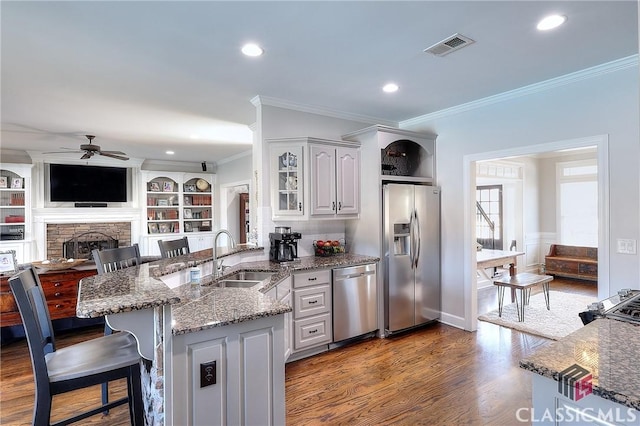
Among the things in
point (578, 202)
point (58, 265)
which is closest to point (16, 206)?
point (58, 265)

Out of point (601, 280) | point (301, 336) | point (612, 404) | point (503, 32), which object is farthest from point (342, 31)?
point (601, 280)

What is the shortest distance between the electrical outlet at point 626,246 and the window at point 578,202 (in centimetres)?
489

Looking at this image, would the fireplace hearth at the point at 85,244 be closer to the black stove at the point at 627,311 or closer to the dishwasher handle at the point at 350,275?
the dishwasher handle at the point at 350,275

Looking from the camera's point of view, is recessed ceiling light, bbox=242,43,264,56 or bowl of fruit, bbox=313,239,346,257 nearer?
recessed ceiling light, bbox=242,43,264,56

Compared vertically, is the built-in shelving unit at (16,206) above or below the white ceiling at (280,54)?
below

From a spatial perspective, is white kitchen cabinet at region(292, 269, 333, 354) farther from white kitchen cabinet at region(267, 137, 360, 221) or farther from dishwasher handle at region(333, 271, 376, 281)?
white kitchen cabinet at region(267, 137, 360, 221)

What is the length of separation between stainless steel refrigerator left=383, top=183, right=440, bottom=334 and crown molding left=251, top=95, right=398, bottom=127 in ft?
3.75

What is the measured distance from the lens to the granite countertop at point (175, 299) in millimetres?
1395

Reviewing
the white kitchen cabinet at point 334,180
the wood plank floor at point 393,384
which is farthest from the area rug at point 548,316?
the white kitchen cabinet at point 334,180

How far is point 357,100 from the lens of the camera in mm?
3924

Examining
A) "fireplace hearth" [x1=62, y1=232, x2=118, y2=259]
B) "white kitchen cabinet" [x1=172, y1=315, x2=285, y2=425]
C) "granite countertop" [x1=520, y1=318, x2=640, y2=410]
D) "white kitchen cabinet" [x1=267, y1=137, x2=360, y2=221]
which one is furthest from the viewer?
"fireplace hearth" [x1=62, y1=232, x2=118, y2=259]

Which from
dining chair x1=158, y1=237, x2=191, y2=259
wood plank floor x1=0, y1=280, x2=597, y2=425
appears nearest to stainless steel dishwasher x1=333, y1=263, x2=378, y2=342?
wood plank floor x1=0, y1=280, x2=597, y2=425

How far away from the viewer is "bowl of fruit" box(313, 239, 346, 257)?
4.10m

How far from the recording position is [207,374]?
5.10ft
